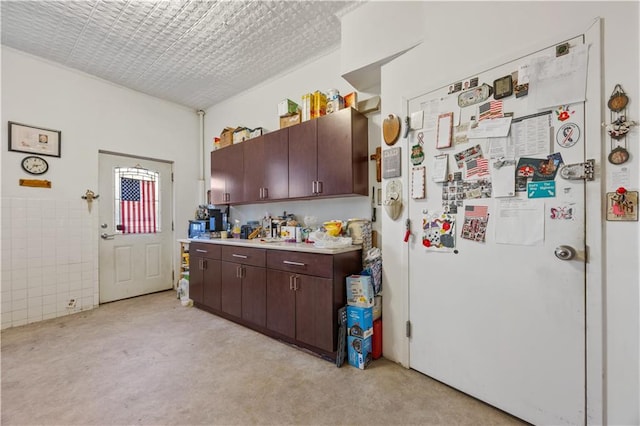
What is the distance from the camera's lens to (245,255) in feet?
9.03

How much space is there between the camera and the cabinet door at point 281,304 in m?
2.35

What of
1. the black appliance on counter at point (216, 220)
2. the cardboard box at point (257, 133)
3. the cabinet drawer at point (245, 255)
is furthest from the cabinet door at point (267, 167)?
the black appliance on counter at point (216, 220)

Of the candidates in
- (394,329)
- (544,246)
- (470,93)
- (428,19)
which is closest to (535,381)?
(544,246)

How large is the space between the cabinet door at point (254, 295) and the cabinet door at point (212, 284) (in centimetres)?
49

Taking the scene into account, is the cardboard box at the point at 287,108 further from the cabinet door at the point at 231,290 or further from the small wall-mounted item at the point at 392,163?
the cabinet door at the point at 231,290

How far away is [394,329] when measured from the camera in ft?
6.93

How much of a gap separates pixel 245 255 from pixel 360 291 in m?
1.28

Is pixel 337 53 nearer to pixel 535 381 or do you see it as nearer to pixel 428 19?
pixel 428 19

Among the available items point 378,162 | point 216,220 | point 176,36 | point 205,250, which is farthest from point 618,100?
point 216,220

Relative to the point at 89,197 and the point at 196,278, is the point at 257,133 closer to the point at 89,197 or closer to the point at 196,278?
the point at 196,278

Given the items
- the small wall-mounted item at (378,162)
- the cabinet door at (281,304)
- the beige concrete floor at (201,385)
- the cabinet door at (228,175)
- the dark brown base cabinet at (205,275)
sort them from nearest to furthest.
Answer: the beige concrete floor at (201,385) → the cabinet door at (281,304) → the small wall-mounted item at (378,162) → the dark brown base cabinet at (205,275) → the cabinet door at (228,175)

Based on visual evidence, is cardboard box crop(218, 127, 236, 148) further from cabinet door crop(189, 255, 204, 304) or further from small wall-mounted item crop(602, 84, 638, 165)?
small wall-mounted item crop(602, 84, 638, 165)

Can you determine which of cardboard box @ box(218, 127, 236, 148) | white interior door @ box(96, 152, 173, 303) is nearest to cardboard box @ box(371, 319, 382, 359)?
cardboard box @ box(218, 127, 236, 148)

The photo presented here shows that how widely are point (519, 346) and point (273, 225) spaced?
8.27 ft
